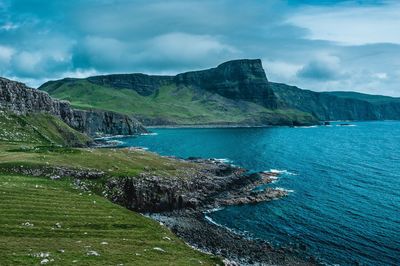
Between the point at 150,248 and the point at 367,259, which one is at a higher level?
the point at 150,248

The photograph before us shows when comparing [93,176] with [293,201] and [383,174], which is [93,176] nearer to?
[293,201]

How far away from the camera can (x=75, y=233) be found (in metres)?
43.5

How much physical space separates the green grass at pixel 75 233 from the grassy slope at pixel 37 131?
76.0 meters

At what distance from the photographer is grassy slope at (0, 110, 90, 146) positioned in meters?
131

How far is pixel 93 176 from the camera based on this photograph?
256 feet

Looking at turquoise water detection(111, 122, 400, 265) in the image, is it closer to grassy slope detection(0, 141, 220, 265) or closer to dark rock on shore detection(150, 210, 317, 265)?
dark rock on shore detection(150, 210, 317, 265)

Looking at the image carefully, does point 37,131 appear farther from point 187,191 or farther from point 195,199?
point 195,199

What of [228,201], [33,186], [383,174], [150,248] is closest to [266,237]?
[228,201]

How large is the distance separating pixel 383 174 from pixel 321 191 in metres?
35.6

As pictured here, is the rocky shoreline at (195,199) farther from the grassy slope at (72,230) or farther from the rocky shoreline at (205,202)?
the grassy slope at (72,230)

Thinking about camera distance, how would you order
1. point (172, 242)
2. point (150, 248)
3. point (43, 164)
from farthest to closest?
point (43, 164) → point (172, 242) → point (150, 248)

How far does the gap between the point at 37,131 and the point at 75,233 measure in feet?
376

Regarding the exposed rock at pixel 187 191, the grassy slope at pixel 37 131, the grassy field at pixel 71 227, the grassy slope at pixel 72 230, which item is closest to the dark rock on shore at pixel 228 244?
the exposed rock at pixel 187 191

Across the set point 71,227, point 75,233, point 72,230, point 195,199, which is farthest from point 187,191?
point 75,233
